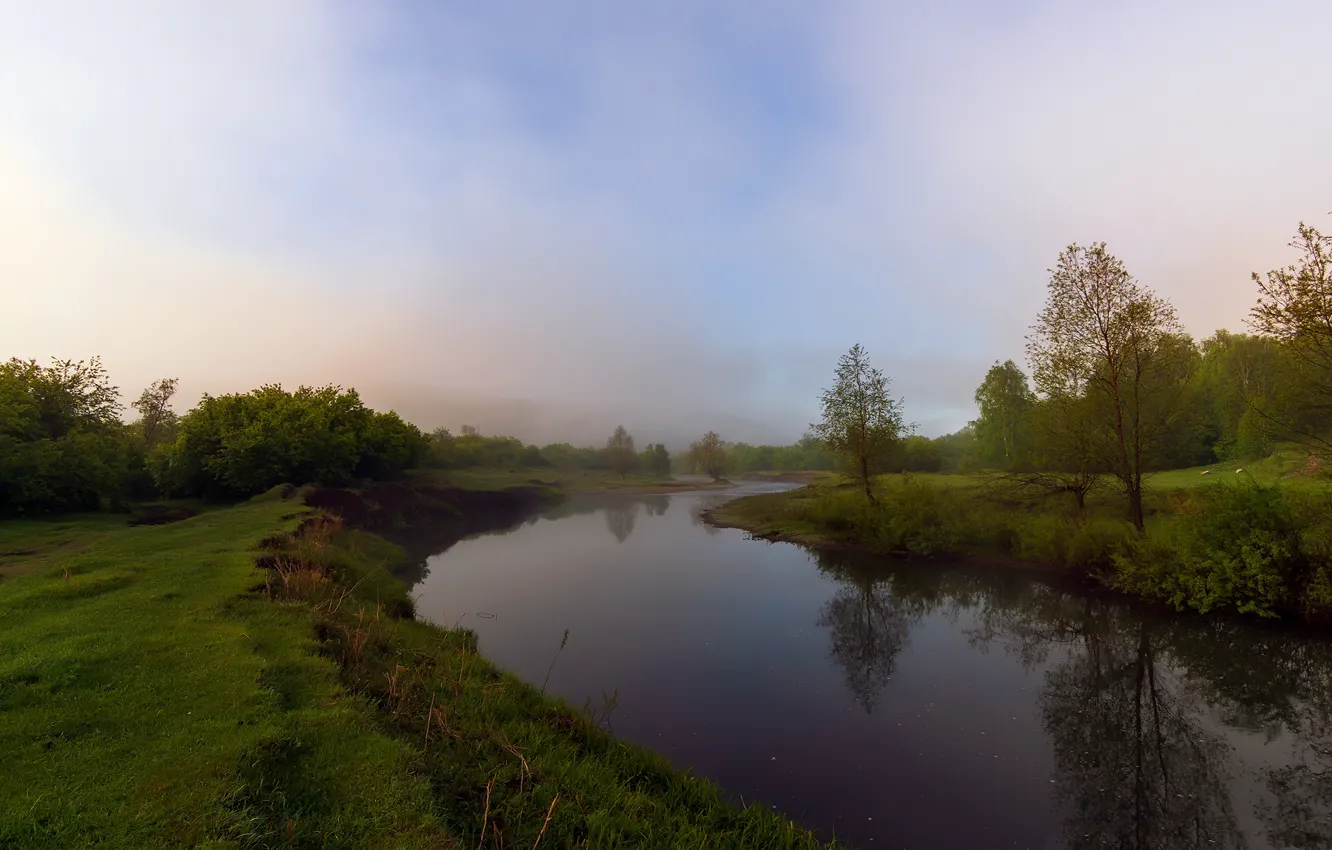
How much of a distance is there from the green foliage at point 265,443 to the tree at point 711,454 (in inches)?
3145

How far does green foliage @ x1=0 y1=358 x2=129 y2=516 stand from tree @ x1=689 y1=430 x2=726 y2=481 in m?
98.4

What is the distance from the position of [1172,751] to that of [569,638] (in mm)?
13960

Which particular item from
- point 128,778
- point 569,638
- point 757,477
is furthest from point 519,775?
point 757,477

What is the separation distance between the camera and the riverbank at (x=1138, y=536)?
15148 millimetres

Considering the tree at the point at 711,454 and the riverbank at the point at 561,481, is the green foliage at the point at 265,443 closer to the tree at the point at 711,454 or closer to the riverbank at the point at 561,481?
the riverbank at the point at 561,481

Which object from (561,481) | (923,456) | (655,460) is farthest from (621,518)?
(655,460)

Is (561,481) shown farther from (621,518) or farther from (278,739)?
(278,739)

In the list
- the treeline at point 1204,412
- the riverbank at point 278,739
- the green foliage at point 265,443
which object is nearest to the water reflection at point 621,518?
the green foliage at point 265,443

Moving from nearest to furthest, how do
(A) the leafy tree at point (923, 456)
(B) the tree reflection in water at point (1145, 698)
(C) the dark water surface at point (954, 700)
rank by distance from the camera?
(B) the tree reflection in water at point (1145, 698) < (C) the dark water surface at point (954, 700) < (A) the leafy tree at point (923, 456)

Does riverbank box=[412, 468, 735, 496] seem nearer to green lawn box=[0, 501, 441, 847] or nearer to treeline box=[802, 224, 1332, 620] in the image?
treeline box=[802, 224, 1332, 620]

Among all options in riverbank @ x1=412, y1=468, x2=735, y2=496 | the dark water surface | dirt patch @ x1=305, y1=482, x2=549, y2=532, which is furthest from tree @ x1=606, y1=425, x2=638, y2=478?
the dark water surface

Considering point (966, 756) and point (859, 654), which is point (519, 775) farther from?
point (859, 654)

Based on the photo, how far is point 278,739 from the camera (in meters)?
5.94

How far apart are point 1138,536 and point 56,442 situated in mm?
44676
